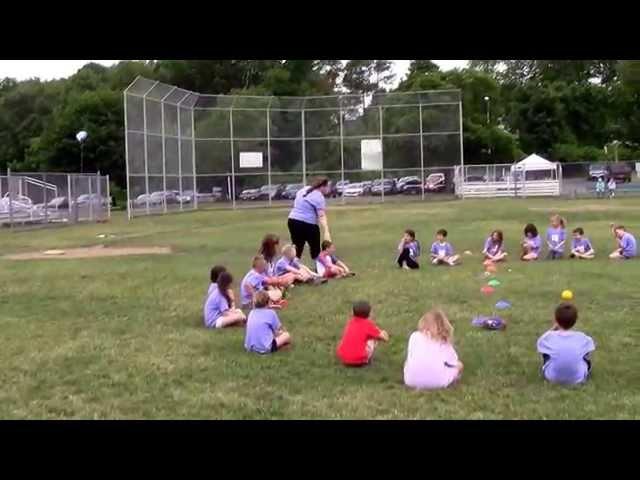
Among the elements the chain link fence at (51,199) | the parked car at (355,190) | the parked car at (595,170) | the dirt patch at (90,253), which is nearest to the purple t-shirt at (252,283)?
the dirt patch at (90,253)

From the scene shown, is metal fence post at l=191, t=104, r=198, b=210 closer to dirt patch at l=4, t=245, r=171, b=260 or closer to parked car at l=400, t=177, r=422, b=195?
parked car at l=400, t=177, r=422, b=195

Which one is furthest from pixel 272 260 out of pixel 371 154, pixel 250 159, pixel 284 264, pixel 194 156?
pixel 371 154

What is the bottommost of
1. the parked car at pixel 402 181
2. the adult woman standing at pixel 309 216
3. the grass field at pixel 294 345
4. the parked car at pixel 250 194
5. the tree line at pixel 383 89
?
the grass field at pixel 294 345

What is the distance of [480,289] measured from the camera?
11.0 m

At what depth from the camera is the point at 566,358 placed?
6227mm

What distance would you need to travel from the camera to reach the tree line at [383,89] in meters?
60.8

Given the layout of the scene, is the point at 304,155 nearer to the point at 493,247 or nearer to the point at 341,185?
the point at 341,185

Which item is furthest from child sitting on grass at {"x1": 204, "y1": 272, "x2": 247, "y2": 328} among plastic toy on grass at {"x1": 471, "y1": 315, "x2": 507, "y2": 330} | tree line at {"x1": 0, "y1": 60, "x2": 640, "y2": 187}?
tree line at {"x1": 0, "y1": 60, "x2": 640, "y2": 187}

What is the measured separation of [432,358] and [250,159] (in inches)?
1366

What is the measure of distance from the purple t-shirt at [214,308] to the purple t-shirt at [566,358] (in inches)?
152

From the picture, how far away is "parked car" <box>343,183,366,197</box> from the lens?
133 feet

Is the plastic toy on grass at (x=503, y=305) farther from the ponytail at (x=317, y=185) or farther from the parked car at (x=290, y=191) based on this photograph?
the parked car at (x=290, y=191)

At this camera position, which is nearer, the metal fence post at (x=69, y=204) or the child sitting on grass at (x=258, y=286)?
the child sitting on grass at (x=258, y=286)
